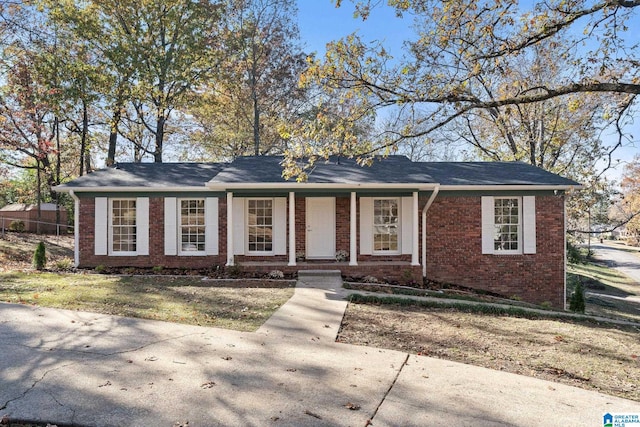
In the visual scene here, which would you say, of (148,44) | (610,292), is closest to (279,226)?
(148,44)

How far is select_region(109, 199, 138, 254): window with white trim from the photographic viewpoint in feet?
41.4

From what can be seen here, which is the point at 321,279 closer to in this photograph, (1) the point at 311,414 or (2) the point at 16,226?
(1) the point at 311,414

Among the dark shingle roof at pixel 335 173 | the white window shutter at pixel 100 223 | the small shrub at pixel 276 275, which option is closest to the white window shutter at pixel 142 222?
the white window shutter at pixel 100 223

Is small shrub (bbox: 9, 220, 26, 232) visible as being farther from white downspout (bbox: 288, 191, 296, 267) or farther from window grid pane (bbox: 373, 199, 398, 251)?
window grid pane (bbox: 373, 199, 398, 251)

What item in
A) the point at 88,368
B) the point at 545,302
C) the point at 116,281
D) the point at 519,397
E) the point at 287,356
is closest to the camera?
the point at 519,397

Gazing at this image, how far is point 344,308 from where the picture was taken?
7.75 meters

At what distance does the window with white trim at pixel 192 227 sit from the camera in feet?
41.3

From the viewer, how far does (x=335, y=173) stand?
39.8 feet

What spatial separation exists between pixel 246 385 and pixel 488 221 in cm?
1002

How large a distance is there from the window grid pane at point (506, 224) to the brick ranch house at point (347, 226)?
3 cm

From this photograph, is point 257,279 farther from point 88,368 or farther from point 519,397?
point 519,397

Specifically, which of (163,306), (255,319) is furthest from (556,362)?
(163,306)

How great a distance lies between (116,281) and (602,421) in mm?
10088

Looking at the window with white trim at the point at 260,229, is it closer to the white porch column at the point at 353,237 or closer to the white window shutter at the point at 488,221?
the white porch column at the point at 353,237
